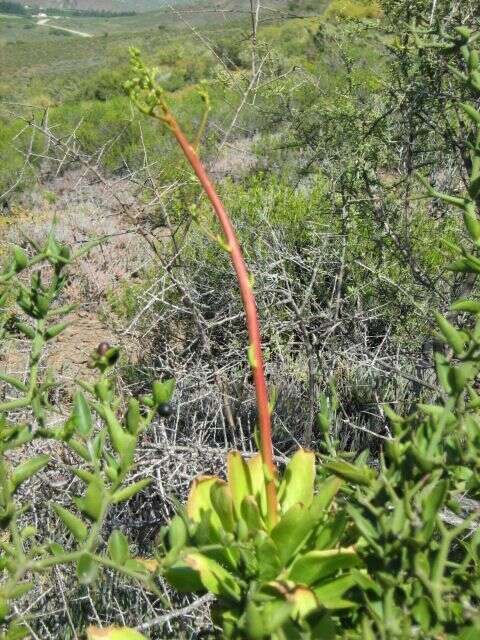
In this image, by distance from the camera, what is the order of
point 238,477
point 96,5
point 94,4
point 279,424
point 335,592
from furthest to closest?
point 94,4 < point 96,5 < point 279,424 < point 238,477 < point 335,592

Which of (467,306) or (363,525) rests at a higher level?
(467,306)

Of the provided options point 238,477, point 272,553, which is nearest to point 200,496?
point 238,477

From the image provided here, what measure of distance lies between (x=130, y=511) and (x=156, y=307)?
2.11 metres

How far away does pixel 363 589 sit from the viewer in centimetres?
108

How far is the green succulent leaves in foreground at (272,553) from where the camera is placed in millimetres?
1154

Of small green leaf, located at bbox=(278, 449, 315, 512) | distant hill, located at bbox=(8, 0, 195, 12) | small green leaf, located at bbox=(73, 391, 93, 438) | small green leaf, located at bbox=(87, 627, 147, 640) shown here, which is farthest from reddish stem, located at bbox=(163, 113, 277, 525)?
distant hill, located at bbox=(8, 0, 195, 12)

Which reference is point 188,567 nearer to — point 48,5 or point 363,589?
point 363,589

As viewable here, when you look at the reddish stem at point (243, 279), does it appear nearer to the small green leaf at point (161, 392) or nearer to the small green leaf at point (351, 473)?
the small green leaf at point (161, 392)

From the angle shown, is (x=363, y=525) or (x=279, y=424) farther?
(x=279, y=424)

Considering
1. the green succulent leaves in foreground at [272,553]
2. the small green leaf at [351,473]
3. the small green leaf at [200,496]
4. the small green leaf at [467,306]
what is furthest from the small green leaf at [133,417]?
the small green leaf at [467,306]

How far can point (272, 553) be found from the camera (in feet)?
4.24

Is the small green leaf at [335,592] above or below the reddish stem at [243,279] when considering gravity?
below

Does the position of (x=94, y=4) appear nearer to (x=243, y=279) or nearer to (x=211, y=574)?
(x=243, y=279)

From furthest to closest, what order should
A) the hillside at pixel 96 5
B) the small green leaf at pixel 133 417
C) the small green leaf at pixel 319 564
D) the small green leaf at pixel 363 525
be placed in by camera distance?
1. the hillside at pixel 96 5
2. the small green leaf at pixel 319 564
3. the small green leaf at pixel 133 417
4. the small green leaf at pixel 363 525
